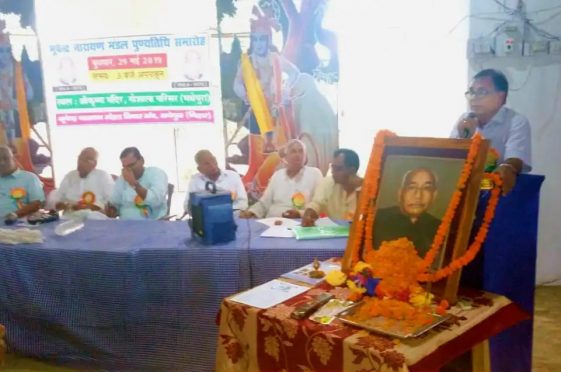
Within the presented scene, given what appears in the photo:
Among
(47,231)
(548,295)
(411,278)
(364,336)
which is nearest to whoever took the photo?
(364,336)

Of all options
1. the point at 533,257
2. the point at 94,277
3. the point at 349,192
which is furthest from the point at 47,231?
the point at 533,257

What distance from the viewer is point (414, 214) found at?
Answer: 1453 mm

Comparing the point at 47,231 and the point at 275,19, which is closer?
the point at 47,231

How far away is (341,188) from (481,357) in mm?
2034

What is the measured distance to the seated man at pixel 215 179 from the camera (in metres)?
3.82

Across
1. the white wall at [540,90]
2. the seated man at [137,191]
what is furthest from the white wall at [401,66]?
the seated man at [137,191]

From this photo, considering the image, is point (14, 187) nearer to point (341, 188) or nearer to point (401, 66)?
point (341, 188)

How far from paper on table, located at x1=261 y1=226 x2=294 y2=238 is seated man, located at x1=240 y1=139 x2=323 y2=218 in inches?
37.9

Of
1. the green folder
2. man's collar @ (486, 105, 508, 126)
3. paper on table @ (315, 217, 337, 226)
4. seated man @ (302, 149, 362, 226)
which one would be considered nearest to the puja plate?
the green folder

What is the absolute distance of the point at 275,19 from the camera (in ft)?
12.5

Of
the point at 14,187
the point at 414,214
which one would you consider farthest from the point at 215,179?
the point at 414,214

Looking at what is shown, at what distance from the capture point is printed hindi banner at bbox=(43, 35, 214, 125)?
13.3ft

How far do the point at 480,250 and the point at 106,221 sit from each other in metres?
2.25

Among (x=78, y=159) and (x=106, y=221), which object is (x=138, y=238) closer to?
(x=106, y=221)
